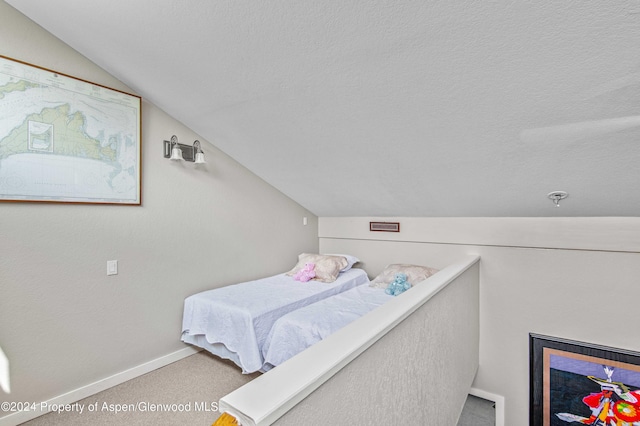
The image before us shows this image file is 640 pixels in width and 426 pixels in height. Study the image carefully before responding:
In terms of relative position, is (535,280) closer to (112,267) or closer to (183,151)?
(183,151)

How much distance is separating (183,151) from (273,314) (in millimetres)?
1675

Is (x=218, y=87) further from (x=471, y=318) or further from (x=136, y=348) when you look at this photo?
(x=471, y=318)

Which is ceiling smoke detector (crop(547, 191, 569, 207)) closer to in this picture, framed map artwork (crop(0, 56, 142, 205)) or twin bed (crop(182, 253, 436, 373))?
twin bed (crop(182, 253, 436, 373))

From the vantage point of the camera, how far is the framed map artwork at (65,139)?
195 cm

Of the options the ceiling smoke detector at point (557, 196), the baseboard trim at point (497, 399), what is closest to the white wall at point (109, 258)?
the baseboard trim at point (497, 399)

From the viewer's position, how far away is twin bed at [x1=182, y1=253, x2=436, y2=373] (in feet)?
7.52

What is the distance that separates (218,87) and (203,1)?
2.32 feet

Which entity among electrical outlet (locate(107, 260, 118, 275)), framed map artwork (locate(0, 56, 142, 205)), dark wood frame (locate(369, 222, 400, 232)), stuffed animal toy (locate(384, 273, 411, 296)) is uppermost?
framed map artwork (locate(0, 56, 142, 205))

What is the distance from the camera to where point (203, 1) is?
5.08 ft

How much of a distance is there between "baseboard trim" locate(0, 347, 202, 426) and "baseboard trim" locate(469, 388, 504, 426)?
282 centimetres

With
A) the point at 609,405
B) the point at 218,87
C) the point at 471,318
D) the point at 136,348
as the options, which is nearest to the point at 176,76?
the point at 218,87

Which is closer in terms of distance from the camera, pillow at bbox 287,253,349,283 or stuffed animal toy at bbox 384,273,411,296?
stuffed animal toy at bbox 384,273,411,296

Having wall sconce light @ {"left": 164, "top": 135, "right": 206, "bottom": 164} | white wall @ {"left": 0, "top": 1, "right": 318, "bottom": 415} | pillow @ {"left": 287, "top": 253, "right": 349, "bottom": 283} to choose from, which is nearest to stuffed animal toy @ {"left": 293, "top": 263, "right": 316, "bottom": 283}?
pillow @ {"left": 287, "top": 253, "right": 349, "bottom": 283}

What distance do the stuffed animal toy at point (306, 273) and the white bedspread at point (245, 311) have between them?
11cm
